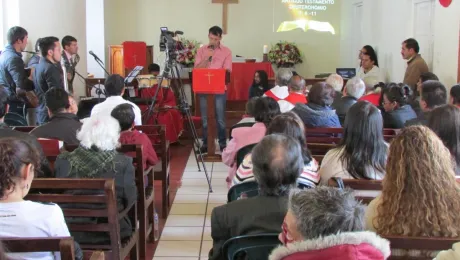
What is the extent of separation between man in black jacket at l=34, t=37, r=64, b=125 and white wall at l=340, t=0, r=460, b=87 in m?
4.15

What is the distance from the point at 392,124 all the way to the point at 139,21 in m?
7.57

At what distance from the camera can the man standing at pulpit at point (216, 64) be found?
279 inches

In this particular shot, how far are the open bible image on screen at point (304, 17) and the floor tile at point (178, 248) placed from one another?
25.5 ft

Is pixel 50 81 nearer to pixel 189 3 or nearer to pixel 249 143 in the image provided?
pixel 249 143

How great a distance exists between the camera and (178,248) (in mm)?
3889

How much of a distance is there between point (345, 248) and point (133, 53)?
9016mm

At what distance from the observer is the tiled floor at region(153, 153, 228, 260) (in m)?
3.84

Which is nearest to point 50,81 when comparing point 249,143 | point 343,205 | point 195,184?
point 195,184

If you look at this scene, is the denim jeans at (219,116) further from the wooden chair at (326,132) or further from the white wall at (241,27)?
the white wall at (241,27)

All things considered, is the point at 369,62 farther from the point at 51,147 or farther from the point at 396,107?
the point at 51,147

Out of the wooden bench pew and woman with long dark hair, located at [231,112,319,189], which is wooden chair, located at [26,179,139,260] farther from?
woman with long dark hair, located at [231,112,319,189]

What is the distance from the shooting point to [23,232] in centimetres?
199

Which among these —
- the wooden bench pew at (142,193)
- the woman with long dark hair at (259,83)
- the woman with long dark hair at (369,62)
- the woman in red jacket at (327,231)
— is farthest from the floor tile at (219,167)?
the woman in red jacket at (327,231)

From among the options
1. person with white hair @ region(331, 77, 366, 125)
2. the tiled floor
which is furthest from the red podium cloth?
person with white hair @ region(331, 77, 366, 125)
